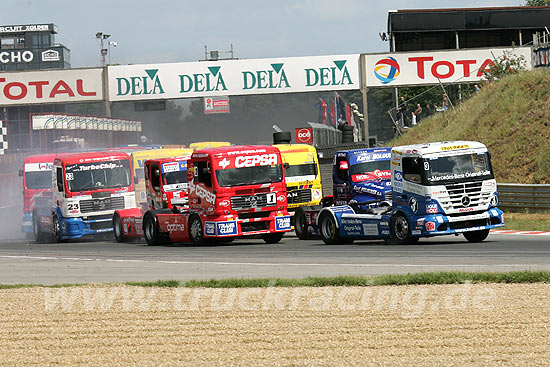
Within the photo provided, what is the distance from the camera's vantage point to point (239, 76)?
1758 inches

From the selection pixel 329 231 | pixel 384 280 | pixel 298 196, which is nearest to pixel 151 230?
pixel 298 196

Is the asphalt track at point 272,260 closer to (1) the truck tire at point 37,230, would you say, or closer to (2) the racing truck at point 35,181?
(1) the truck tire at point 37,230

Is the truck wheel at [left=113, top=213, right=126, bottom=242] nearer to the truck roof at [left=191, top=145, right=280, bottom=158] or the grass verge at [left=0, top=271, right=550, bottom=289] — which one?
the truck roof at [left=191, top=145, right=280, bottom=158]

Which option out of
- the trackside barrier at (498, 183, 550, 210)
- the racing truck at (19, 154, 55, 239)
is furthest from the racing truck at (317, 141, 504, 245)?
the racing truck at (19, 154, 55, 239)

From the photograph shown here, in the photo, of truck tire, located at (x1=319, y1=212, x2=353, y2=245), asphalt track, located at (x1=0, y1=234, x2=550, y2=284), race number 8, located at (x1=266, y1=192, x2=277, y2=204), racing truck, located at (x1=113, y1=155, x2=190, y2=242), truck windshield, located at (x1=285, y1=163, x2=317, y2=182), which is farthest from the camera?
truck windshield, located at (x1=285, y1=163, x2=317, y2=182)

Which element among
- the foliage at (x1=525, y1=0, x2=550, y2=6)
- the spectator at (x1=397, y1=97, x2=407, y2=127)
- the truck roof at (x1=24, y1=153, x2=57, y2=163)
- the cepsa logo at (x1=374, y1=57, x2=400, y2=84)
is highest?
the foliage at (x1=525, y1=0, x2=550, y2=6)

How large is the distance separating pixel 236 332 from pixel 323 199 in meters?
14.0

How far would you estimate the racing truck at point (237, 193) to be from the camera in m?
21.3

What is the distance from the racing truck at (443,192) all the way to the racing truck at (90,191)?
399 inches

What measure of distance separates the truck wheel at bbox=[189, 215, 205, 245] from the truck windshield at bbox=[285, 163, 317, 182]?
3.66m

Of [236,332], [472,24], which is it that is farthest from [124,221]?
[472,24]

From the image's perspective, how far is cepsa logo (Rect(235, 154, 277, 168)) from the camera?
21.5m

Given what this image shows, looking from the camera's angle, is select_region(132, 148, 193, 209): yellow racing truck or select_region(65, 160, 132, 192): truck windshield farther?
select_region(132, 148, 193, 209): yellow racing truck

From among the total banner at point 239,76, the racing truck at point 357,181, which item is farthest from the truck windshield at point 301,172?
the total banner at point 239,76
